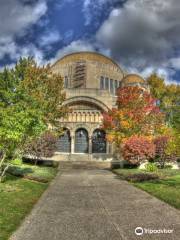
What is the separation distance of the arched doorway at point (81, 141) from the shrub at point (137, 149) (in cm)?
1448

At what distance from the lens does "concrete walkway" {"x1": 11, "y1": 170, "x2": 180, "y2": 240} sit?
300 inches

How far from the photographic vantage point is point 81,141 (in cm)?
4228

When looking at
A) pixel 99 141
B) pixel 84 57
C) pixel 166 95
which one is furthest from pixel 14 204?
pixel 84 57

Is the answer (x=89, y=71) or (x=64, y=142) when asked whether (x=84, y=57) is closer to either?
(x=89, y=71)

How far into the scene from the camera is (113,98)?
43.8 meters

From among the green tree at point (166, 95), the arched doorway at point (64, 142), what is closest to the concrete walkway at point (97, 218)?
the arched doorway at point (64, 142)

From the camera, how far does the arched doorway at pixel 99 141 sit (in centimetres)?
4228

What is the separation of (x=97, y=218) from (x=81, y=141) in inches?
1299

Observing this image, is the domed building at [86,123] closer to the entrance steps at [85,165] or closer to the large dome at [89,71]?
the entrance steps at [85,165]

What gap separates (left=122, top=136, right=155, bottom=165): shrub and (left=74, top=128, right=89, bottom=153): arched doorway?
14476 millimetres

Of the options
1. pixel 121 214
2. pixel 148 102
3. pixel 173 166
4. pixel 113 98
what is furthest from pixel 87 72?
pixel 121 214

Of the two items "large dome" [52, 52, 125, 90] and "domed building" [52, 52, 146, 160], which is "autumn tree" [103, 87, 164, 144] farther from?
"large dome" [52, 52, 125, 90]

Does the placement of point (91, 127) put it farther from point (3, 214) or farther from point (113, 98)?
point (3, 214)

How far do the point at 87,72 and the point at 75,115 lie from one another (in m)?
15.1
